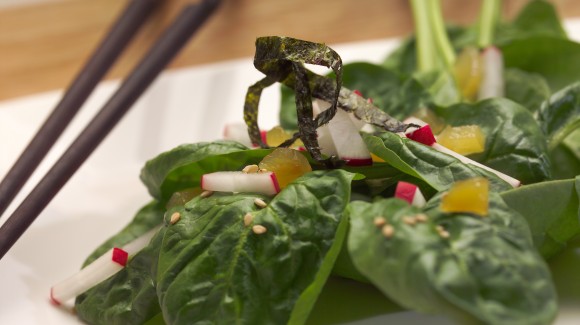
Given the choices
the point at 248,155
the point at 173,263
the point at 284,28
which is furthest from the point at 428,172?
the point at 284,28

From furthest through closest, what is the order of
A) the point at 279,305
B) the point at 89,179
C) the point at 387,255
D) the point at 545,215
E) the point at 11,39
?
the point at 11,39
the point at 89,179
the point at 545,215
the point at 279,305
the point at 387,255

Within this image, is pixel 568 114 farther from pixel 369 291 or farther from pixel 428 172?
pixel 369 291

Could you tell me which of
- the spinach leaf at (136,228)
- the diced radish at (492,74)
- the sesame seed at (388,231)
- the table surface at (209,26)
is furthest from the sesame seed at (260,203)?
the table surface at (209,26)

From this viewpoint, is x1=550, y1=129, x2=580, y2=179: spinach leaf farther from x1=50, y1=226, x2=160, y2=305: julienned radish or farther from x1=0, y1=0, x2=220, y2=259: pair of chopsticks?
x1=0, y1=0, x2=220, y2=259: pair of chopsticks

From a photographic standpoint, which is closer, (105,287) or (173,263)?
(173,263)

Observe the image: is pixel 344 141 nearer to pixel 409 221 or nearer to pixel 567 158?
pixel 409 221

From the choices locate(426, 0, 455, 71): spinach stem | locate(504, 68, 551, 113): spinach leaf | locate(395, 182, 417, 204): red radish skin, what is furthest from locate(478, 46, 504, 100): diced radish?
locate(395, 182, 417, 204): red radish skin

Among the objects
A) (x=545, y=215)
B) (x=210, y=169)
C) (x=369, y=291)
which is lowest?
(x=369, y=291)

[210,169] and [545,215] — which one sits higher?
[210,169]
